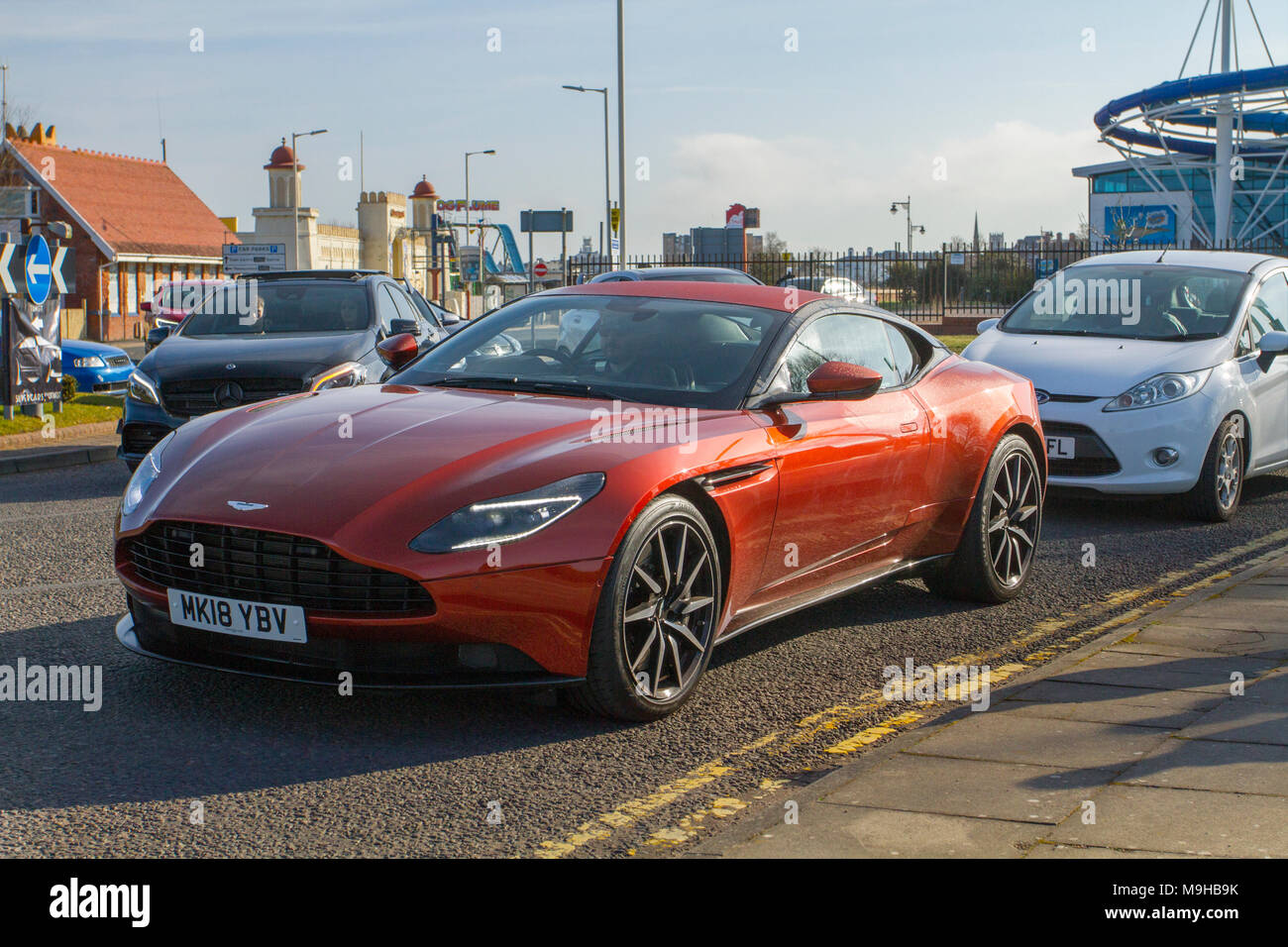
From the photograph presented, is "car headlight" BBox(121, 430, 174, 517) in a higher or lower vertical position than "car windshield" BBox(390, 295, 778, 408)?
lower

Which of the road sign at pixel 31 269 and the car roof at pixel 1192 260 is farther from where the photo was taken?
the road sign at pixel 31 269

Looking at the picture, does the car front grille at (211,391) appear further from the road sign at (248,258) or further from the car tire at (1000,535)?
the road sign at (248,258)

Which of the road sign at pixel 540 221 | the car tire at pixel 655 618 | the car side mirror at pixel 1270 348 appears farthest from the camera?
the road sign at pixel 540 221

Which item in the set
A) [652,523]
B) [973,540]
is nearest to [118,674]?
[652,523]

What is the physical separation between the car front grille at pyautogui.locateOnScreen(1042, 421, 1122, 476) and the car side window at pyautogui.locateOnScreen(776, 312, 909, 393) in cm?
306

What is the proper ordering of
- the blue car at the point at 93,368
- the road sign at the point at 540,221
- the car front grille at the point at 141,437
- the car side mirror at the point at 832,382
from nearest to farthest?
1. the car side mirror at the point at 832,382
2. the car front grille at the point at 141,437
3. the blue car at the point at 93,368
4. the road sign at the point at 540,221

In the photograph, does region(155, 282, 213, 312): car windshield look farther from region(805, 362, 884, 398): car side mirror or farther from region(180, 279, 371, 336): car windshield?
region(805, 362, 884, 398): car side mirror

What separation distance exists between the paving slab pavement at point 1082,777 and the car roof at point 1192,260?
5505 mm

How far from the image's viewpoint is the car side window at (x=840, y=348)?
557cm

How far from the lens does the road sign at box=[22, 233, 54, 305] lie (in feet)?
48.3

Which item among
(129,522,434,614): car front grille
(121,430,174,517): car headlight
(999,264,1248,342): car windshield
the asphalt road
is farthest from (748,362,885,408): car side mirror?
(999,264,1248,342): car windshield
